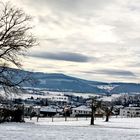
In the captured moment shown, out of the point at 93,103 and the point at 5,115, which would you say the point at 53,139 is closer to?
the point at 5,115

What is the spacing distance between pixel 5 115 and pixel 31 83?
27.1 meters

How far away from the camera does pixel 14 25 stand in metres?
37.6

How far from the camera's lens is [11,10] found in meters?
37.5

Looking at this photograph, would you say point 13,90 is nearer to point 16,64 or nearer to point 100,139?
point 16,64

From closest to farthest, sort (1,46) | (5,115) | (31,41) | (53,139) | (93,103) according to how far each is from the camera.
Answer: (53,139)
(1,46)
(31,41)
(5,115)
(93,103)

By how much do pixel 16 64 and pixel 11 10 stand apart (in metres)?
4.72

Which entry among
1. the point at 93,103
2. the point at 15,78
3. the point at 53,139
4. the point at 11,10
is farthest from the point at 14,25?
the point at 93,103

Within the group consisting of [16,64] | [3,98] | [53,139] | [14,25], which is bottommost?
[53,139]

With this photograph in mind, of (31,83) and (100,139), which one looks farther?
(31,83)

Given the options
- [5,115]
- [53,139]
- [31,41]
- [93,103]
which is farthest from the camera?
[93,103]

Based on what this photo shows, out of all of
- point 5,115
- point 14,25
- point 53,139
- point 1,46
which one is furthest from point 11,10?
point 5,115

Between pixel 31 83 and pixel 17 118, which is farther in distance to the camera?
pixel 17 118

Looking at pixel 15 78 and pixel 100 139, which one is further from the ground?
pixel 15 78

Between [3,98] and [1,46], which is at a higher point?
[1,46]
